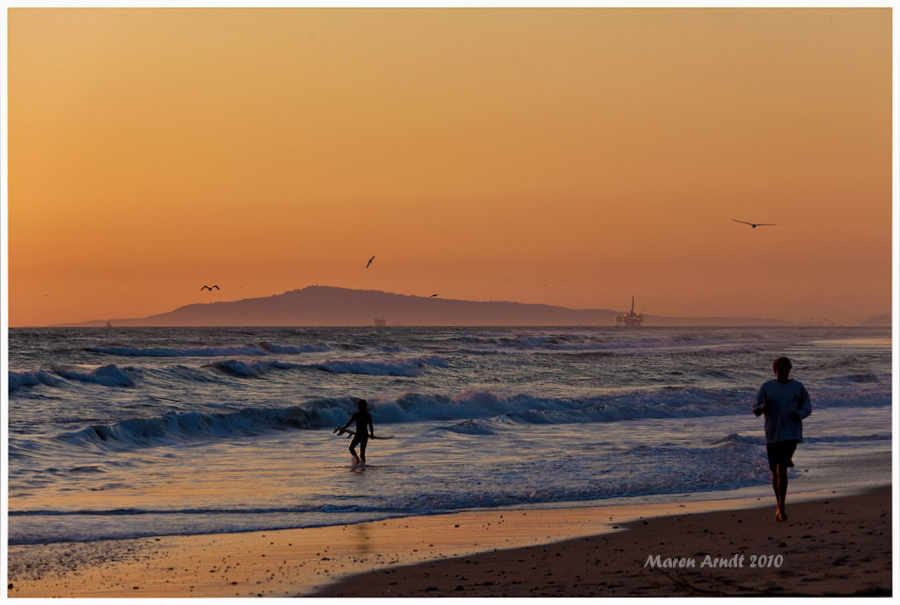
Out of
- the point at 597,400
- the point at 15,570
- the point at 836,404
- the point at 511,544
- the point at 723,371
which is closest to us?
the point at 15,570

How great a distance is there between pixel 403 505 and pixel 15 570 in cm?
477

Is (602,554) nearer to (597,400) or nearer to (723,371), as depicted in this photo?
(597,400)

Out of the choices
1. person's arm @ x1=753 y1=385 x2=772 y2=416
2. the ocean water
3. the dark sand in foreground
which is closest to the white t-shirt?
person's arm @ x1=753 y1=385 x2=772 y2=416

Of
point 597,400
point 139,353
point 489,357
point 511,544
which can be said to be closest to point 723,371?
point 489,357

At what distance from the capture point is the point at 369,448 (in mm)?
18156

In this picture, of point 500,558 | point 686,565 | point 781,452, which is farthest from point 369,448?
point 686,565

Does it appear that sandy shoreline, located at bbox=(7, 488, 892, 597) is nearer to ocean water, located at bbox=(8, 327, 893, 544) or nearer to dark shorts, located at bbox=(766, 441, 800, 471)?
dark shorts, located at bbox=(766, 441, 800, 471)

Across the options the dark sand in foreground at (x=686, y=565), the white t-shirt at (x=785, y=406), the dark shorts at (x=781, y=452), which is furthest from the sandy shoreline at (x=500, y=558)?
the white t-shirt at (x=785, y=406)

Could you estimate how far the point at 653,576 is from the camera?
784 cm

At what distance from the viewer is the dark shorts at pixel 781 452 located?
8891mm

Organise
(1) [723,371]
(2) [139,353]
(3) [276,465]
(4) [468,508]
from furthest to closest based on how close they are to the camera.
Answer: (2) [139,353] < (1) [723,371] < (3) [276,465] < (4) [468,508]

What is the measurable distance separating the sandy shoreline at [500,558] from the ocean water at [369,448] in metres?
0.89

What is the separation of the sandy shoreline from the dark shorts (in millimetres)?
697

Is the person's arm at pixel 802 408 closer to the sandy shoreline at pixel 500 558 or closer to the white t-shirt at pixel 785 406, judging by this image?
the white t-shirt at pixel 785 406
